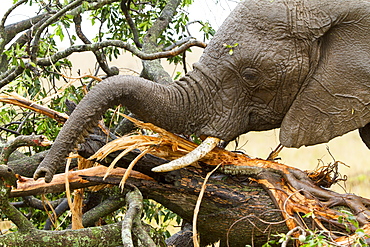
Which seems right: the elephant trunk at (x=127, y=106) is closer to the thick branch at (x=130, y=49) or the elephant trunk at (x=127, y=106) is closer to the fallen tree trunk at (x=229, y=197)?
the fallen tree trunk at (x=229, y=197)

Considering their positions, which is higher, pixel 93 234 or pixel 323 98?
pixel 323 98

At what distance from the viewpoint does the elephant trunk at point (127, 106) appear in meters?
2.50

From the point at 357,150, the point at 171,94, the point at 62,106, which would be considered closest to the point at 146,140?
the point at 171,94

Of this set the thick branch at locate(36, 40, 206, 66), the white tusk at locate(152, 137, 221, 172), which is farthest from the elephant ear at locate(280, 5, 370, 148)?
the thick branch at locate(36, 40, 206, 66)

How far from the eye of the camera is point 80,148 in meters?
2.76

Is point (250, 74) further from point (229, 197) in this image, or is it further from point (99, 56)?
point (99, 56)

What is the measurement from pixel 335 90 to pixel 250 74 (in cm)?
50

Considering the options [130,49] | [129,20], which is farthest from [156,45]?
[130,49]

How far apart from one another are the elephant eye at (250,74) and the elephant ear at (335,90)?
29 centimetres

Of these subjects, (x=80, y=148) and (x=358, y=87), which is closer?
(x=80, y=148)

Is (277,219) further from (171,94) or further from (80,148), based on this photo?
(80,148)

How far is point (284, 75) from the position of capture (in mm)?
2971

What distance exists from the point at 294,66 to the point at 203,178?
2.63 ft

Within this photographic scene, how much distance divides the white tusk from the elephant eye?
1.26 feet
